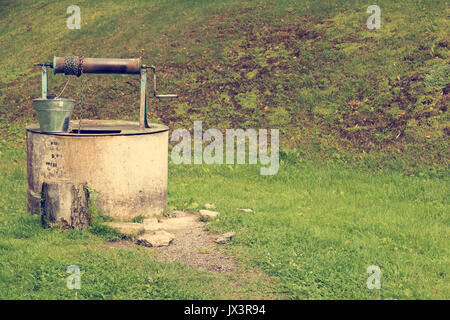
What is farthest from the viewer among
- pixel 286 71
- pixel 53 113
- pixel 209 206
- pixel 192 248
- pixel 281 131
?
pixel 286 71

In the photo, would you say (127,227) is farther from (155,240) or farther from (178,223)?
(178,223)

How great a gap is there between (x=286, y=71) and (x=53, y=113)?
8.36m

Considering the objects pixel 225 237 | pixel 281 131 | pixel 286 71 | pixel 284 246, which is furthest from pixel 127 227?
pixel 286 71

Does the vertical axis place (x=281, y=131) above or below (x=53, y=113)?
below

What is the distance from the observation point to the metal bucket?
7895 millimetres

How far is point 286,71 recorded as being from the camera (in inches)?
591

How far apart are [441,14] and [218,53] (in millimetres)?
6324

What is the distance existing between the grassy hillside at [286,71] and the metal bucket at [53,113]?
5.66 metres

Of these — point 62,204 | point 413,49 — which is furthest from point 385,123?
point 62,204

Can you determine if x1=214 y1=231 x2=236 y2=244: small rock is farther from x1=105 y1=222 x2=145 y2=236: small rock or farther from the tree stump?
the tree stump

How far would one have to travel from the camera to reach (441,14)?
15.4 m

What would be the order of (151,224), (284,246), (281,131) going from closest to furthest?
(284,246) → (151,224) → (281,131)

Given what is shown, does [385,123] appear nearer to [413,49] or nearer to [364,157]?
[364,157]

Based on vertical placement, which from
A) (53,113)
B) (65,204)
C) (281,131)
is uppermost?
(53,113)
